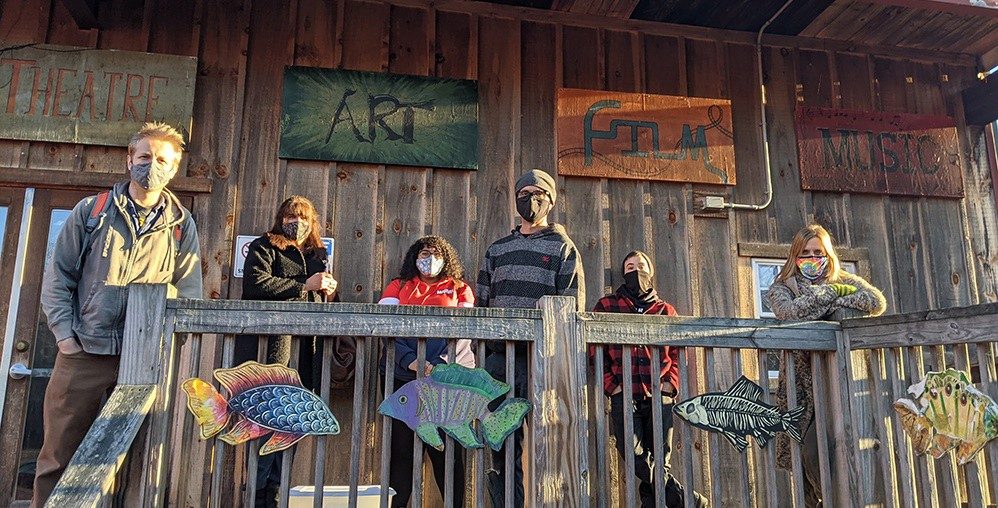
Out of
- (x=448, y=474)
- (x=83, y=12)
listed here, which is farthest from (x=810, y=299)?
(x=83, y=12)

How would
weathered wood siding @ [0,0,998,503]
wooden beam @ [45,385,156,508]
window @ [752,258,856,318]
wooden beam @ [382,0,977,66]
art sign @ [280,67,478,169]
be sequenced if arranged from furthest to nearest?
wooden beam @ [382,0,977,66]
window @ [752,258,856,318]
art sign @ [280,67,478,169]
weathered wood siding @ [0,0,998,503]
wooden beam @ [45,385,156,508]

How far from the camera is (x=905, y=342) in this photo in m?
3.20

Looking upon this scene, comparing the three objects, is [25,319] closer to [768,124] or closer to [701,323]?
[701,323]

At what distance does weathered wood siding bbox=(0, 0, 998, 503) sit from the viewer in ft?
17.1

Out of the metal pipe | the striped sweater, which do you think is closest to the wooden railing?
the striped sweater

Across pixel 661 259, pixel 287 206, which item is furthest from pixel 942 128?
pixel 287 206

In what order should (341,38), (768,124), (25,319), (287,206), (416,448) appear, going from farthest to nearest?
(768,124) < (341,38) < (25,319) < (287,206) < (416,448)

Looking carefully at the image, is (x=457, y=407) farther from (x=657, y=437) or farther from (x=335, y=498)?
(x=335, y=498)

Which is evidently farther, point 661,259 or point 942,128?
point 942,128

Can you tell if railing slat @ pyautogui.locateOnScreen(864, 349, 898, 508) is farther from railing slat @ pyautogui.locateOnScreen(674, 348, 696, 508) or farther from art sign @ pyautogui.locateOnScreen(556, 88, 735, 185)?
art sign @ pyautogui.locateOnScreen(556, 88, 735, 185)

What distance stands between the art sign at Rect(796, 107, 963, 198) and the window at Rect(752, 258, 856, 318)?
2.20 feet

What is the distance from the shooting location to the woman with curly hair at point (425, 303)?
13.5ft

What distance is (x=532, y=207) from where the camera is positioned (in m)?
3.98

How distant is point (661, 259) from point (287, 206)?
261 cm
